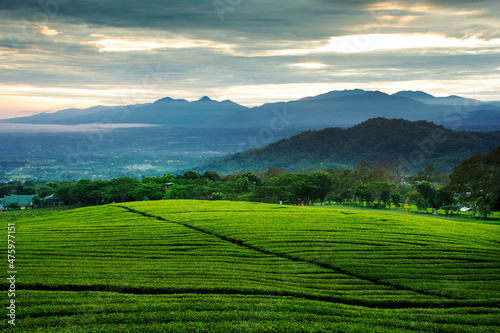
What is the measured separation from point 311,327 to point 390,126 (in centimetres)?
20428

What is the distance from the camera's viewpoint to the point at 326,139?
198 m

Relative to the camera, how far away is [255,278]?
16.1m

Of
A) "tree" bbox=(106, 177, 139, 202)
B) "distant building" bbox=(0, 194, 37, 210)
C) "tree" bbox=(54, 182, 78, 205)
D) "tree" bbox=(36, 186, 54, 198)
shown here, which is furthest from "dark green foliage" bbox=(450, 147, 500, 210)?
"tree" bbox=(36, 186, 54, 198)

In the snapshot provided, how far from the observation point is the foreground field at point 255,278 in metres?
12.2

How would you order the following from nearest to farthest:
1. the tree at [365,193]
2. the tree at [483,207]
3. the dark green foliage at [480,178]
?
1. the tree at [483,207]
2. the dark green foliage at [480,178]
3. the tree at [365,193]

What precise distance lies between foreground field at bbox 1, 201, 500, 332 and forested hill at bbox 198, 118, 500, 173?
5471 inches

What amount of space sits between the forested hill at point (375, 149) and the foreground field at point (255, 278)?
13897cm

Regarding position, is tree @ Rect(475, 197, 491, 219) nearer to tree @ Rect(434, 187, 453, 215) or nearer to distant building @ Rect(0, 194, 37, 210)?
tree @ Rect(434, 187, 453, 215)

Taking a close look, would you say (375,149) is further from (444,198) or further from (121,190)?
(121,190)

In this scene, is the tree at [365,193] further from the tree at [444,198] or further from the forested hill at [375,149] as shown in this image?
the forested hill at [375,149]

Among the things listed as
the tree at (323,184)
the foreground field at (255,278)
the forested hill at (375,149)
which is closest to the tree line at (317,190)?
the tree at (323,184)

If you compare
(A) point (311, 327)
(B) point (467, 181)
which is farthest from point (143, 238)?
(B) point (467, 181)

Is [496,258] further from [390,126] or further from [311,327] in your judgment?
[390,126]

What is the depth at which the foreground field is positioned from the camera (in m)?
12.2
